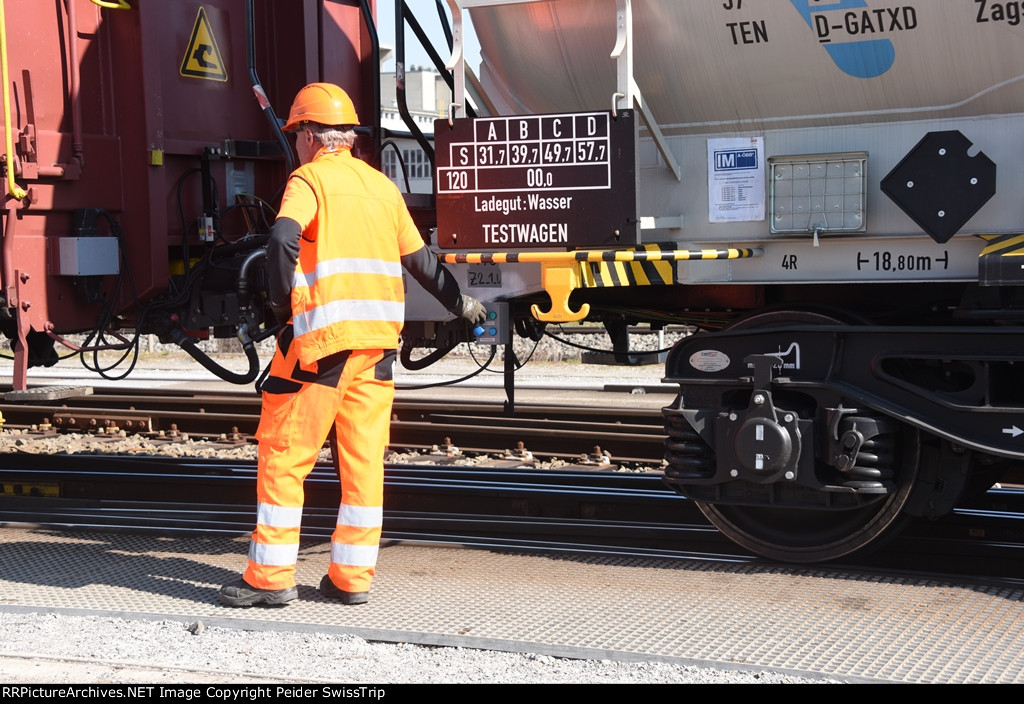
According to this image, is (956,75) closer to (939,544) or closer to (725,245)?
(725,245)

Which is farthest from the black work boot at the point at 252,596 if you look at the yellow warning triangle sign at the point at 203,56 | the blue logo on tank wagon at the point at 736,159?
the yellow warning triangle sign at the point at 203,56

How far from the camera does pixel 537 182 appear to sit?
199 inches

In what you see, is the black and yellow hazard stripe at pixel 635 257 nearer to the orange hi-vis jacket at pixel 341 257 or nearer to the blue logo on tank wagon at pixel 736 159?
the blue logo on tank wagon at pixel 736 159

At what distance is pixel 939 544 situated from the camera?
529 centimetres

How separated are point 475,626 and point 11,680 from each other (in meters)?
1.67

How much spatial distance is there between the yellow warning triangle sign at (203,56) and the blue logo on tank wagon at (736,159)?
9.05 feet

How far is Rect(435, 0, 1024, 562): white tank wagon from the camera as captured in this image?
15.4 ft

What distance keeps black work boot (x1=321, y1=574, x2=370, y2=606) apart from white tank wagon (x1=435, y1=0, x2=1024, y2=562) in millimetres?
1499

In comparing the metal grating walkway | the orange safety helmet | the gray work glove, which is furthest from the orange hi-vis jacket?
the metal grating walkway

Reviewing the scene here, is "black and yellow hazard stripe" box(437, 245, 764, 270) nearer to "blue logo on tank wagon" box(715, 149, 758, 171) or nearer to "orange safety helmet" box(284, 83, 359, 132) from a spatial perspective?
"blue logo on tank wagon" box(715, 149, 758, 171)

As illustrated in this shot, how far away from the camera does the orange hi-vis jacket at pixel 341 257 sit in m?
4.62

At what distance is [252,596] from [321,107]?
2.07 metres

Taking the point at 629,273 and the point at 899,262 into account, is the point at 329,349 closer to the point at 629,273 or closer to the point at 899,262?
the point at 629,273

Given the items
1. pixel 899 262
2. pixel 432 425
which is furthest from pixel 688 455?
pixel 432 425
